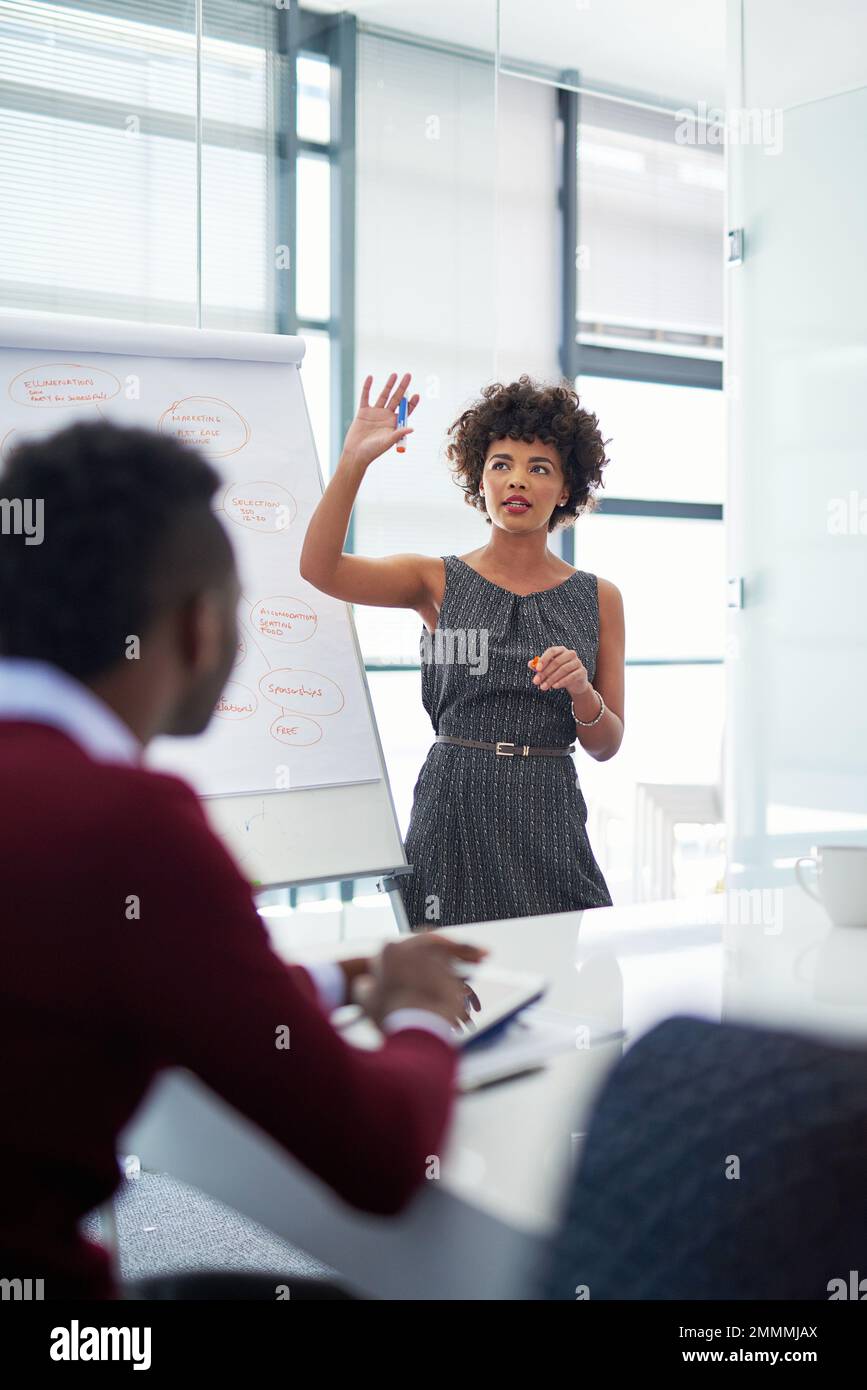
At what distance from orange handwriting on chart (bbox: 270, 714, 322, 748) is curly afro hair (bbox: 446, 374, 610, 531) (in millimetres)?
453

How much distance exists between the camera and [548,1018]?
2.68ft

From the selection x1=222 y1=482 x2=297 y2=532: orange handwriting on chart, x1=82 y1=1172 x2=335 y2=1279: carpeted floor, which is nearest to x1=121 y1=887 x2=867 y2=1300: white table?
x1=82 y1=1172 x2=335 y2=1279: carpeted floor

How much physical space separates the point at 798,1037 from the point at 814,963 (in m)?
0.24

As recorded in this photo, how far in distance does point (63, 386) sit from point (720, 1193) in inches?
71.4

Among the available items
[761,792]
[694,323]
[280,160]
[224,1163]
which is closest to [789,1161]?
[224,1163]

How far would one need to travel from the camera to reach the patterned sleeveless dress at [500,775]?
6.05 feet

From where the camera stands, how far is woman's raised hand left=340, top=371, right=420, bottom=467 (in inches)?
71.2

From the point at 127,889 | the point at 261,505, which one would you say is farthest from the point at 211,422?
the point at 127,889

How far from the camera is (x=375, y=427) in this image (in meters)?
1.86

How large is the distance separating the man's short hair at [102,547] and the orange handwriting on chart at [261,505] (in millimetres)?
1596

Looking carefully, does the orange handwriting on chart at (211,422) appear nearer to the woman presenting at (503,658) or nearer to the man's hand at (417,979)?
the woman presenting at (503,658)

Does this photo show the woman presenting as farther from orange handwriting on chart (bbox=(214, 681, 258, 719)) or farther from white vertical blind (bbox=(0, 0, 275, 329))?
white vertical blind (bbox=(0, 0, 275, 329))

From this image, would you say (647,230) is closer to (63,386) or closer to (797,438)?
(797,438)
